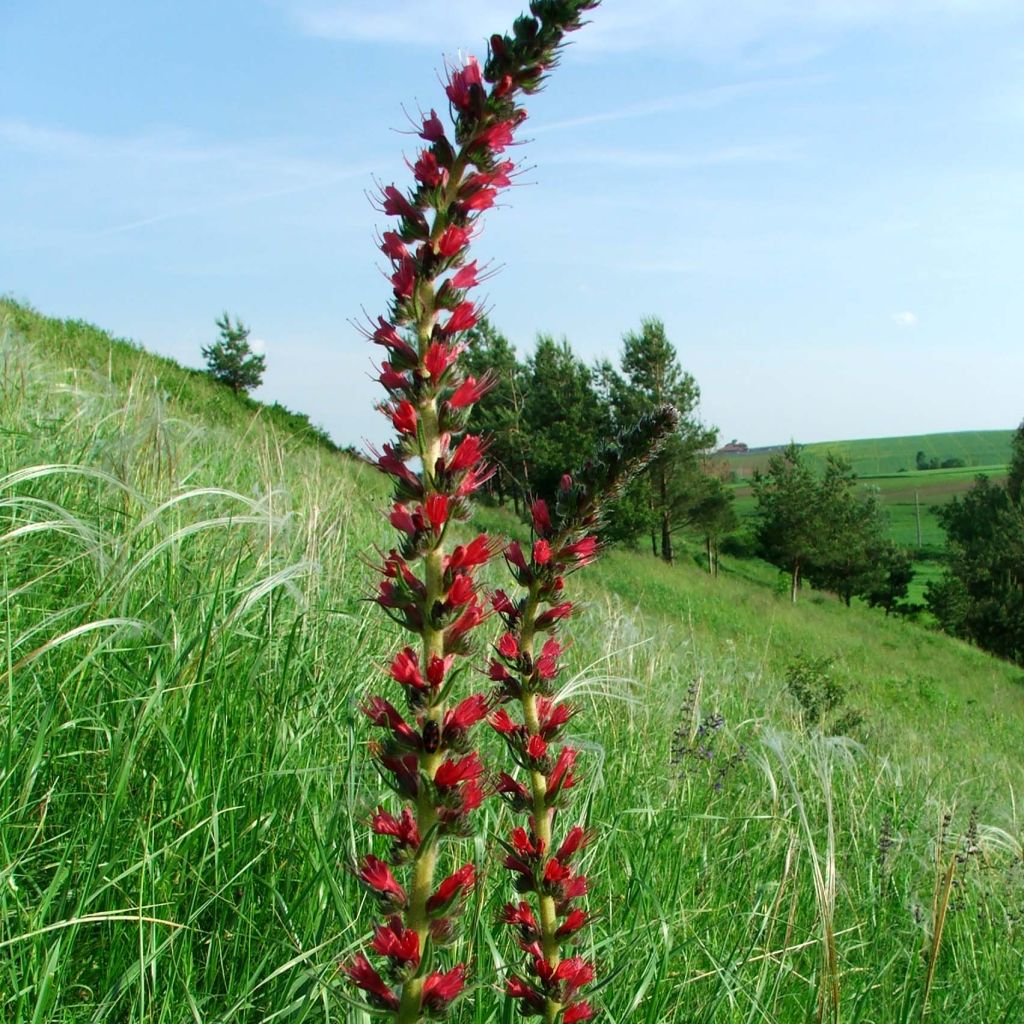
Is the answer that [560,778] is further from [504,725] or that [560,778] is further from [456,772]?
[456,772]

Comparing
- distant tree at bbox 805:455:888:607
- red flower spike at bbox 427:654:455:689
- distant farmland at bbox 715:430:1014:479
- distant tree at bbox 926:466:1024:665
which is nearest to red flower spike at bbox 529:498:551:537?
red flower spike at bbox 427:654:455:689

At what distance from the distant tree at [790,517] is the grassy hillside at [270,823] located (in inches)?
2331

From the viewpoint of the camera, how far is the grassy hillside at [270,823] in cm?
216

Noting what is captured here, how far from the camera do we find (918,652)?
4353 cm

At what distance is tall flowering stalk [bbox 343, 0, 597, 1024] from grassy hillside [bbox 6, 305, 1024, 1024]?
26cm

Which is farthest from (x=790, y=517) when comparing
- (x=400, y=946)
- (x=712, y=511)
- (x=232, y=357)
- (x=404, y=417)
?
(x=400, y=946)

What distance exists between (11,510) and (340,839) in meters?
2.24

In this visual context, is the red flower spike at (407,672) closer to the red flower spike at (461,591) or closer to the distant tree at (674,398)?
the red flower spike at (461,591)

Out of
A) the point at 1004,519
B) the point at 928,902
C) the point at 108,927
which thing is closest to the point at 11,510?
the point at 108,927

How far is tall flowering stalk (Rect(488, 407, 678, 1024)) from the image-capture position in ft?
4.91

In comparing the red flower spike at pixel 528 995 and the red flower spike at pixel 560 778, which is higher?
the red flower spike at pixel 560 778

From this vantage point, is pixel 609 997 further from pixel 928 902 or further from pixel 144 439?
pixel 144 439

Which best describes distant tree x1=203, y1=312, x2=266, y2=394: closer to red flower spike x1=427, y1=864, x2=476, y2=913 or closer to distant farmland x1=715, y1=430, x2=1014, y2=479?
red flower spike x1=427, y1=864, x2=476, y2=913

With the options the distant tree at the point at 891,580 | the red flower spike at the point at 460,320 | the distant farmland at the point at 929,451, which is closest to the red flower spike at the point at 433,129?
the red flower spike at the point at 460,320
